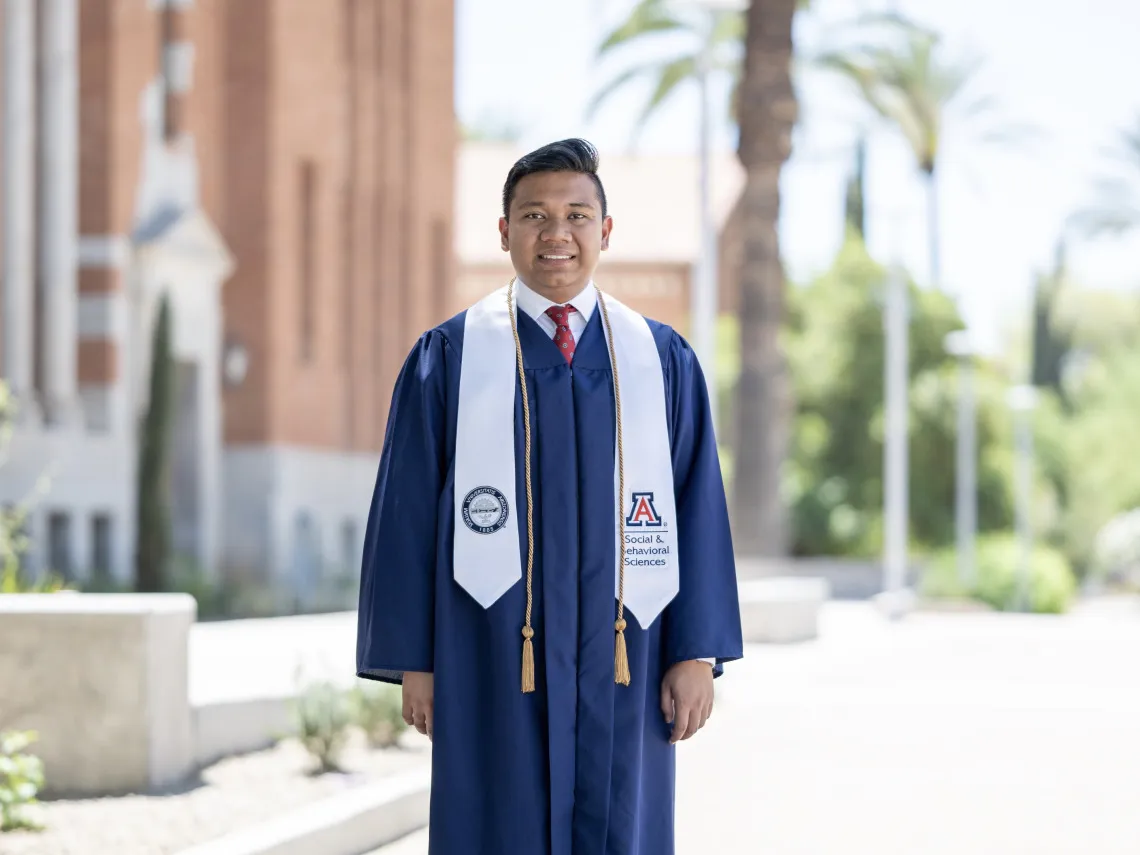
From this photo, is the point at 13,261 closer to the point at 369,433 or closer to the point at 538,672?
the point at 369,433

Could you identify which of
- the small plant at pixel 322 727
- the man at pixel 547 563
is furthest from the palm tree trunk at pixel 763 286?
the man at pixel 547 563

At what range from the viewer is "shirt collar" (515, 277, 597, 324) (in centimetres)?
438

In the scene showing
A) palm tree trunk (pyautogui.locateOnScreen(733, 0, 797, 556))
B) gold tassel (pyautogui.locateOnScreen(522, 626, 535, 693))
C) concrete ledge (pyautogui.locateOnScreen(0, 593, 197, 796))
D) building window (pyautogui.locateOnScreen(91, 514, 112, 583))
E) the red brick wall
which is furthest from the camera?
palm tree trunk (pyautogui.locateOnScreen(733, 0, 797, 556))

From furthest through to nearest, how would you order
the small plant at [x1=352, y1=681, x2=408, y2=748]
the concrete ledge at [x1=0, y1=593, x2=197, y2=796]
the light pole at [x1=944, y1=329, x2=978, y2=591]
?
the light pole at [x1=944, y1=329, x2=978, y2=591]
the small plant at [x1=352, y1=681, x2=408, y2=748]
the concrete ledge at [x1=0, y1=593, x2=197, y2=796]

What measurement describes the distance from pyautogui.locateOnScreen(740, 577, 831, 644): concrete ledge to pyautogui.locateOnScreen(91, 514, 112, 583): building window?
23.1 feet

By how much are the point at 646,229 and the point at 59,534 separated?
31.1m

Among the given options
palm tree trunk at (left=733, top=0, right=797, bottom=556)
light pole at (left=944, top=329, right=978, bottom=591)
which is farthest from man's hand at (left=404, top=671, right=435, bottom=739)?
light pole at (left=944, top=329, right=978, bottom=591)

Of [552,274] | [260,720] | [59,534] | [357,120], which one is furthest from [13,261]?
[552,274]

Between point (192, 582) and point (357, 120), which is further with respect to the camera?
point (357, 120)

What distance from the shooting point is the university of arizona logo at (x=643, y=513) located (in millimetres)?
4281

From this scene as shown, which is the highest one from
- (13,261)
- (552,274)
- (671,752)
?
(13,261)

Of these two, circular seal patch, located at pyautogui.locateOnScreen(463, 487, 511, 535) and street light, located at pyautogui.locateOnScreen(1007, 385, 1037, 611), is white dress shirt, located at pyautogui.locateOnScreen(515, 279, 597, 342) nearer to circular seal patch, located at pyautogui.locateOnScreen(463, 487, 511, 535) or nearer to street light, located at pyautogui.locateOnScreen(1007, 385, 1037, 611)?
circular seal patch, located at pyautogui.locateOnScreen(463, 487, 511, 535)

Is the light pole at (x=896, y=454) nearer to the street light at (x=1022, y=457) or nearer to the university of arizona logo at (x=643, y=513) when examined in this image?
the street light at (x=1022, y=457)

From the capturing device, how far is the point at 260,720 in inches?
367
